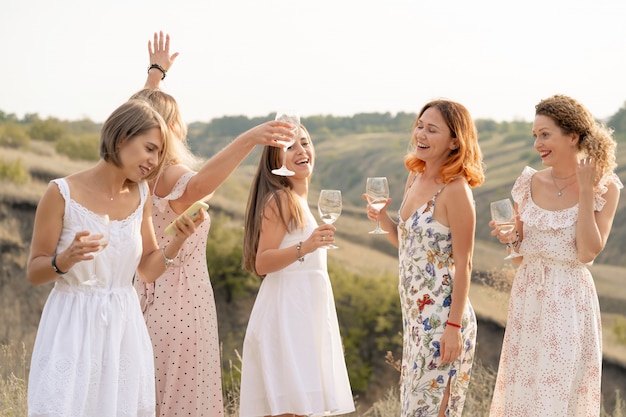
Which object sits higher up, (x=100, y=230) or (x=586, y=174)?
(x=586, y=174)

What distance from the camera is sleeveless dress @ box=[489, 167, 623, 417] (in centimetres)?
505

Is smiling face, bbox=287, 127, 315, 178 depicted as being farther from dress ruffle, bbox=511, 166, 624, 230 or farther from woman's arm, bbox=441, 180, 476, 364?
dress ruffle, bbox=511, 166, 624, 230

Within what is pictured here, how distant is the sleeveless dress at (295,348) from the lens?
16.5 feet

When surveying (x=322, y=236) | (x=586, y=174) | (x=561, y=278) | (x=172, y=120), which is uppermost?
(x=172, y=120)

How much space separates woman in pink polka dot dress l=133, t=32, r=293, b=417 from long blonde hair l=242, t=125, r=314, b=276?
12.2 inches

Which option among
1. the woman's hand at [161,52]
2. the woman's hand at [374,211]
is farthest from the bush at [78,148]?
the woman's hand at [374,211]

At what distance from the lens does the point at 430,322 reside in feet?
15.4

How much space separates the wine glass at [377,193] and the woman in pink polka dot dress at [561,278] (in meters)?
0.72

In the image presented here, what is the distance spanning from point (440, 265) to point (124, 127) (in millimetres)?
1897

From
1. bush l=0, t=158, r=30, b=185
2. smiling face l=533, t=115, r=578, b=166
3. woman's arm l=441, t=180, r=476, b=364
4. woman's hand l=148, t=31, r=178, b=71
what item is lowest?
bush l=0, t=158, r=30, b=185

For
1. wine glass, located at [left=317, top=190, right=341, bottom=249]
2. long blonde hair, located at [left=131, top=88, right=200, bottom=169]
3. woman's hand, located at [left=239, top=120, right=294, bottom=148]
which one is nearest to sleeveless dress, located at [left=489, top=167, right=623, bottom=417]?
wine glass, located at [left=317, top=190, right=341, bottom=249]

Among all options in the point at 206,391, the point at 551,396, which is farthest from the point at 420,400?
the point at 206,391

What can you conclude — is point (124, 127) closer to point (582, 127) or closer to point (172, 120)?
point (172, 120)

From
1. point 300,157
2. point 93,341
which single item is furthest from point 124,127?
point 300,157
